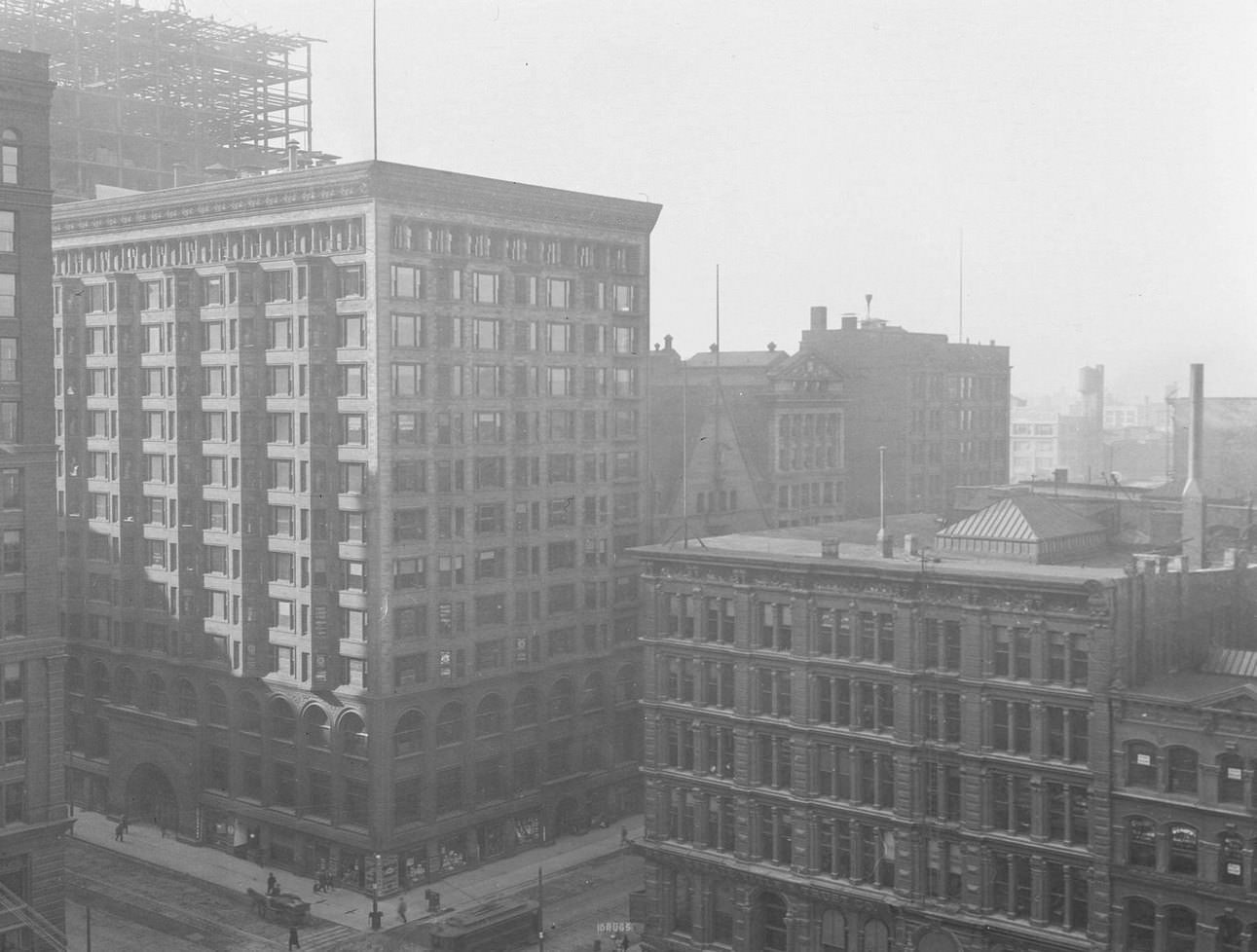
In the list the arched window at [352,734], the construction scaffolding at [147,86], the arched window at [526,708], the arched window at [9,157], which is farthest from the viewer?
the construction scaffolding at [147,86]

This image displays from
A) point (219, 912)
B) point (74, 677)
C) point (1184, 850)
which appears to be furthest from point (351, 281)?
point (1184, 850)

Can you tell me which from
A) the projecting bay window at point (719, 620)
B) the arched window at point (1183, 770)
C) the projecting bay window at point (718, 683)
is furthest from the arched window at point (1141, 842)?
the projecting bay window at point (719, 620)

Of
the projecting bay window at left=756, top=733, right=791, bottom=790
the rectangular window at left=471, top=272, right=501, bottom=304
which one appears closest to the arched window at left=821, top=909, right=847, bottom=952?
the projecting bay window at left=756, top=733, right=791, bottom=790

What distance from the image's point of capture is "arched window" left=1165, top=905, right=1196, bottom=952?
188 ft

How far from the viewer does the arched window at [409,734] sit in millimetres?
80250

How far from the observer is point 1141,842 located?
192ft

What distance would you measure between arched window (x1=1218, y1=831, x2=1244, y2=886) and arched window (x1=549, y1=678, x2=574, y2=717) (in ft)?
143

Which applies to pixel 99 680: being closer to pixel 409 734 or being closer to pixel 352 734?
pixel 352 734

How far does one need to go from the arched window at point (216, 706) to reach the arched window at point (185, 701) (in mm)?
1629

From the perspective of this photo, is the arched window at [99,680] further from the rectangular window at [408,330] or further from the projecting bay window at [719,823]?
the projecting bay window at [719,823]

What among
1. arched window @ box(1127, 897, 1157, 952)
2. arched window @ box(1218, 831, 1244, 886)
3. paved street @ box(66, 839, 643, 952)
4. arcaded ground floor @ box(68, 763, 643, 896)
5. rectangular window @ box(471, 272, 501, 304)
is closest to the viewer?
arched window @ box(1218, 831, 1244, 886)

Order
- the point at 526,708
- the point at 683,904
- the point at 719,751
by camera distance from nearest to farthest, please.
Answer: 1. the point at 719,751
2. the point at 683,904
3. the point at 526,708

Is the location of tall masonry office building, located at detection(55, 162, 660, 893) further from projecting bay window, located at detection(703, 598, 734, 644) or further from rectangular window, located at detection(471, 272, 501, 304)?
projecting bay window, located at detection(703, 598, 734, 644)

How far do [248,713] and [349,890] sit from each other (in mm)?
13096
